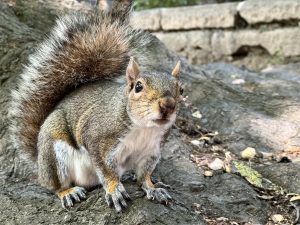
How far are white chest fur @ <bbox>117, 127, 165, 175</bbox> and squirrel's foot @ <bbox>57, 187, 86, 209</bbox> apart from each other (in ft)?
0.76

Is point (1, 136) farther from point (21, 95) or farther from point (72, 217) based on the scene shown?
point (72, 217)

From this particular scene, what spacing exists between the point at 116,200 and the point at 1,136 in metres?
1.21

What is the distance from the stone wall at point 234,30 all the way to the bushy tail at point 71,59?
9.37 ft

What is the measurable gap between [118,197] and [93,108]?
1.61 feet

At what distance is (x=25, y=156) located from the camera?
3.03 m

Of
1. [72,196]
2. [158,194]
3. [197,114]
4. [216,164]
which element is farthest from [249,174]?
[72,196]

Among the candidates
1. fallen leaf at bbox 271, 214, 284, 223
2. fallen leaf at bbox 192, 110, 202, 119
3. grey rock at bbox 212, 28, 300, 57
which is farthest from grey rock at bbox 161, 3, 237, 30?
fallen leaf at bbox 271, 214, 284, 223

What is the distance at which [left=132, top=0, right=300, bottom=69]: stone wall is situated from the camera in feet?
18.8

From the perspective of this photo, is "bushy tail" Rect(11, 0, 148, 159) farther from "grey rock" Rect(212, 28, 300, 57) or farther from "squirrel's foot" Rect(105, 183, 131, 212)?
"grey rock" Rect(212, 28, 300, 57)

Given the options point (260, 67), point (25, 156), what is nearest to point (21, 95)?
point (25, 156)

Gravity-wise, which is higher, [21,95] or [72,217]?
[21,95]

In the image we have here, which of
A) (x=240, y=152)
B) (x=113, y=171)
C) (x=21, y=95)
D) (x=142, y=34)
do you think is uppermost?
(x=142, y=34)

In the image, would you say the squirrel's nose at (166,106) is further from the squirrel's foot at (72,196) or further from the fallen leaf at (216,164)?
the fallen leaf at (216,164)

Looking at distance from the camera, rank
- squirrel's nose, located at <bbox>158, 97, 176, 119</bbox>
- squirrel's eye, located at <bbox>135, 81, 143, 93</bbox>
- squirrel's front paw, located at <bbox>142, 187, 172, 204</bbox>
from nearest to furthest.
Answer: squirrel's nose, located at <bbox>158, 97, 176, 119</bbox>
squirrel's eye, located at <bbox>135, 81, 143, 93</bbox>
squirrel's front paw, located at <bbox>142, 187, 172, 204</bbox>
